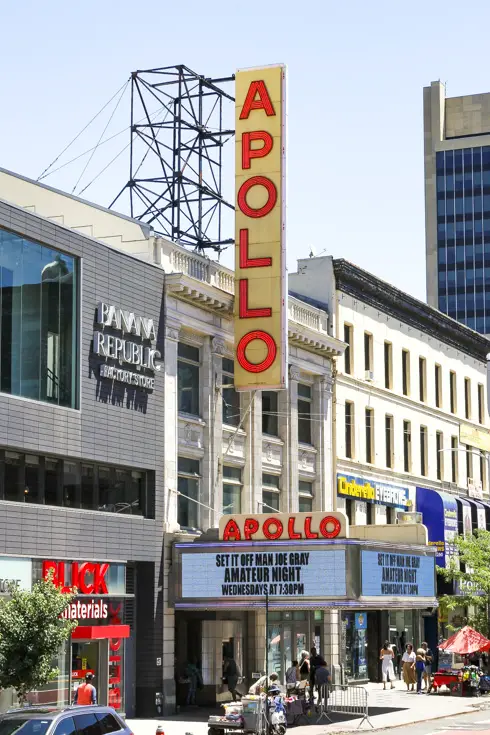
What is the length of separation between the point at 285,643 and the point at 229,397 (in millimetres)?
9441

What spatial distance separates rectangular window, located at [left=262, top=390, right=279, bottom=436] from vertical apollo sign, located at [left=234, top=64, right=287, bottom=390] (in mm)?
5174

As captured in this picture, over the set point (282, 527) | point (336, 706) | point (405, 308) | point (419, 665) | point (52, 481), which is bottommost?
point (336, 706)

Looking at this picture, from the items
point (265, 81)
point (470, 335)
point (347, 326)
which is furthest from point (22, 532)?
point (470, 335)

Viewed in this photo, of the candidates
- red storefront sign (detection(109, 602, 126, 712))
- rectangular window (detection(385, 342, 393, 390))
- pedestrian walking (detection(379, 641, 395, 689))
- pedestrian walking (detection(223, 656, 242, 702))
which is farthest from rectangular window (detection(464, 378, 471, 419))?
red storefront sign (detection(109, 602, 126, 712))

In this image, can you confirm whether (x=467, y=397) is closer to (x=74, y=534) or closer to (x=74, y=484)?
(x=74, y=484)

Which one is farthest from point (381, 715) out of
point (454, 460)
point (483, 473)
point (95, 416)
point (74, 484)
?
point (483, 473)

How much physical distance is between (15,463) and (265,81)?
678 inches

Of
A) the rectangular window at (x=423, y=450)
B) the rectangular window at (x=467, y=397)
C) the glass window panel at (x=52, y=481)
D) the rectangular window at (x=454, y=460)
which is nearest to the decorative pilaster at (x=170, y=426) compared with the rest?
the glass window panel at (x=52, y=481)

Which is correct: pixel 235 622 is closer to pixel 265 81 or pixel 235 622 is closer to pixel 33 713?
pixel 265 81

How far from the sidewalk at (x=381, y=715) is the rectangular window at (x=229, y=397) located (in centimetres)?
1047

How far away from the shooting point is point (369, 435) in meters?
57.8

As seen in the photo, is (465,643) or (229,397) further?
(229,397)

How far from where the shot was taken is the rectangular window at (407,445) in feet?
203

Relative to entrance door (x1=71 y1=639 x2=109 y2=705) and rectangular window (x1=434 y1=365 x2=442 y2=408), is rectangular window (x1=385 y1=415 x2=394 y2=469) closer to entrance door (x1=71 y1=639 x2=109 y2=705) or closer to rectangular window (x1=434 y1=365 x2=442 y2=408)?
rectangular window (x1=434 y1=365 x2=442 y2=408)
